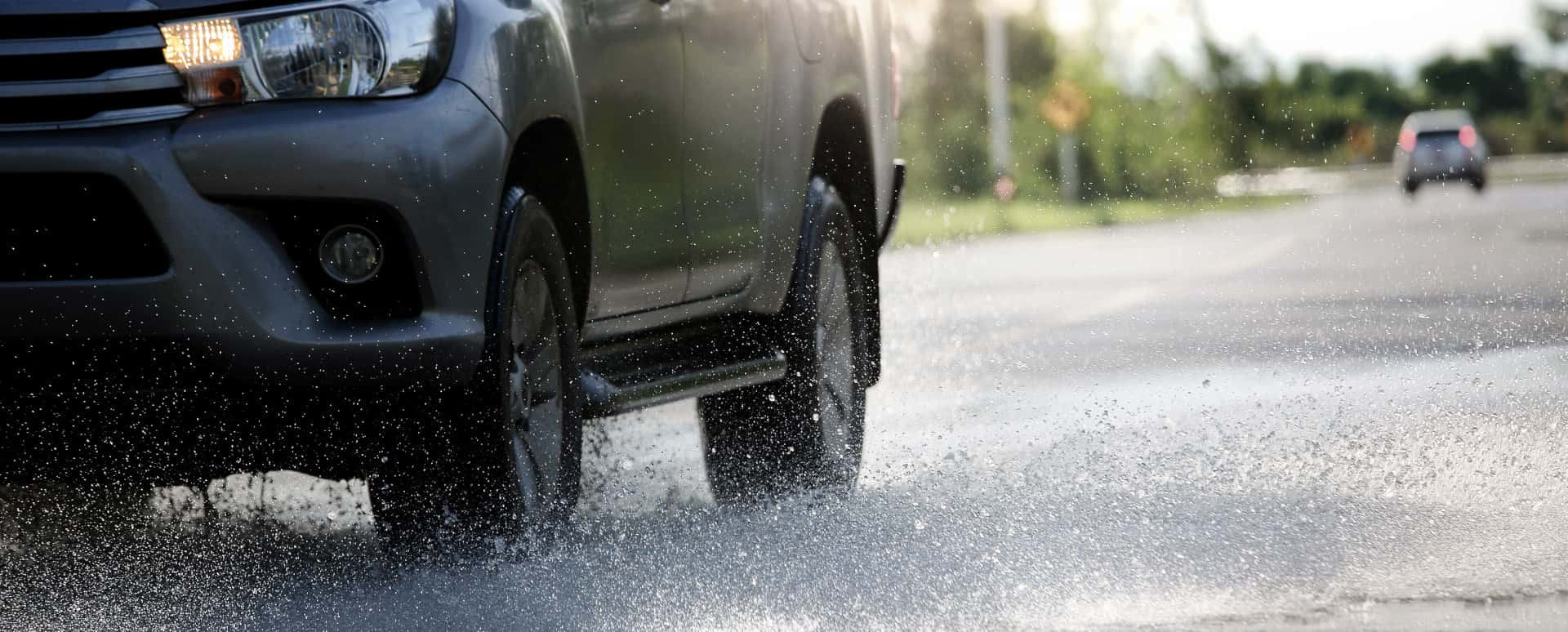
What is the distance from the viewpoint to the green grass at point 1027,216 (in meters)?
35.8

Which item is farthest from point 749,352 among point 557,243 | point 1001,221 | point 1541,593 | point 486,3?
point 1001,221

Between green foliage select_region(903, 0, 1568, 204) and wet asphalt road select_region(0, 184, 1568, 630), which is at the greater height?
wet asphalt road select_region(0, 184, 1568, 630)

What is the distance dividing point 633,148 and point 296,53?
1158 mm

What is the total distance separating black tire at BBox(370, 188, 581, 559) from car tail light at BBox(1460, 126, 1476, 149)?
160 ft

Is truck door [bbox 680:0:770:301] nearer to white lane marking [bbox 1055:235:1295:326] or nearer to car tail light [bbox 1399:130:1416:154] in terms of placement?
white lane marking [bbox 1055:235:1295:326]

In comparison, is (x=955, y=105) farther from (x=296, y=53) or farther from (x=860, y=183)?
(x=296, y=53)

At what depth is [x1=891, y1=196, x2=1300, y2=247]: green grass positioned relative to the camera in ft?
117

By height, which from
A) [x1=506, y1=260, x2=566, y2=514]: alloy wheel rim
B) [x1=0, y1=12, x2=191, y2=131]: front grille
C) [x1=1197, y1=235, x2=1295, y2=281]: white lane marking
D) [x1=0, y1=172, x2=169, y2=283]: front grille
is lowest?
[x1=1197, y1=235, x2=1295, y2=281]: white lane marking

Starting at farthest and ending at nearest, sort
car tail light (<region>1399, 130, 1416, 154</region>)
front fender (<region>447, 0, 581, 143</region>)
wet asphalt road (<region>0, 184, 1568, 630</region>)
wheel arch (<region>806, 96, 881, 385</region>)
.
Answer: car tail light (<region>1399, 130, 1416, 154</region>) → wheel arch (<region>806, 96, 881, 385</region>) → front fender (<region>447, 0, 581, 143</region>) → wet asphalt road (<region>0, 184, 1568, 630</region>)

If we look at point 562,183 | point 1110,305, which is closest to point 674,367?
point 562,183

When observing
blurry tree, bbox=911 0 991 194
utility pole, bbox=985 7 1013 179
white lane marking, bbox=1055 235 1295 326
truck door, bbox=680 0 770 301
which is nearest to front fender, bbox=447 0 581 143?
truck door, bbox=680 0 770 301

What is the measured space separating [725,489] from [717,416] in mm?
253

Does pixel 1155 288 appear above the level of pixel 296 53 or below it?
below

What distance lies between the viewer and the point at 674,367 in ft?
20.1
